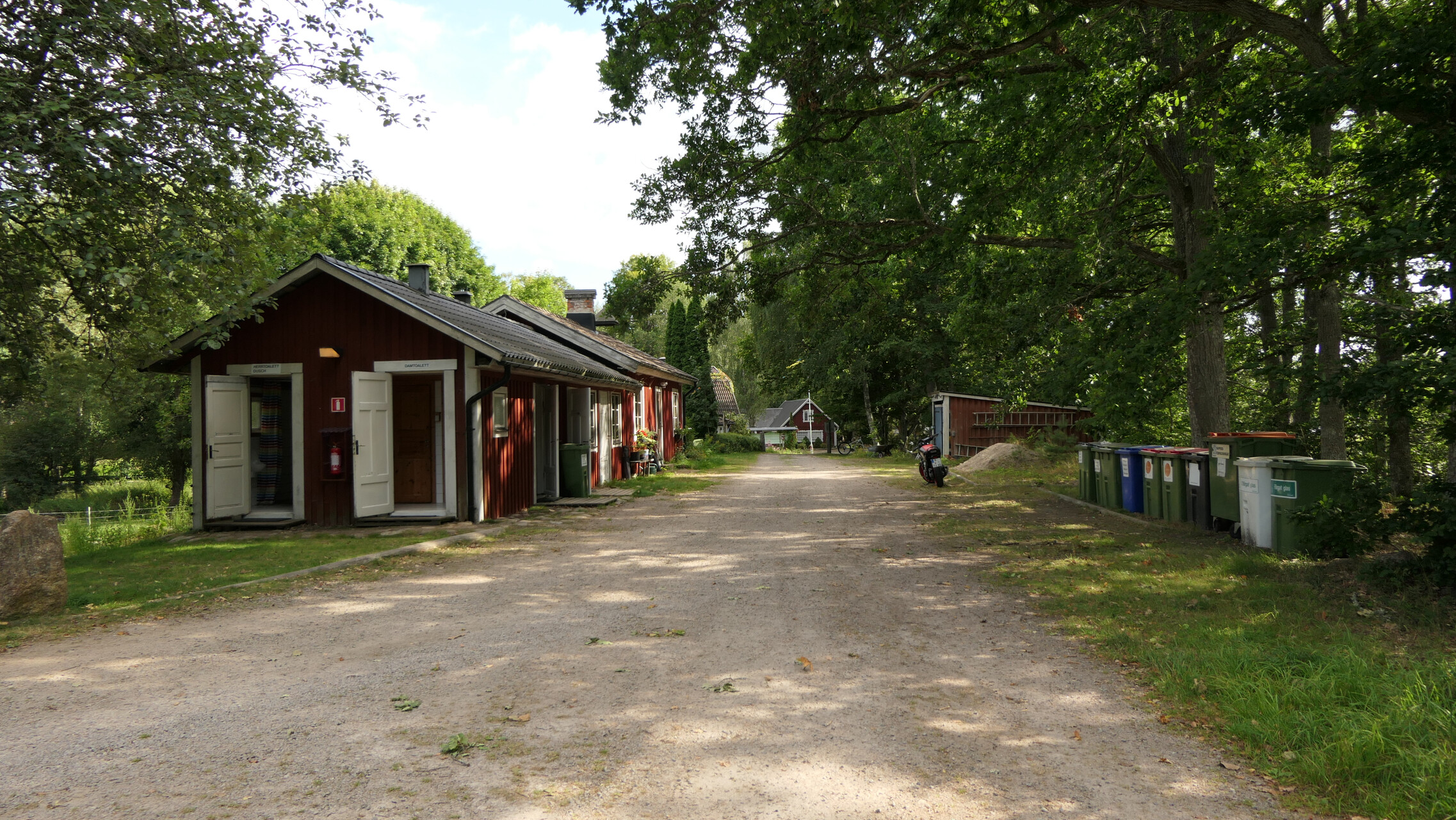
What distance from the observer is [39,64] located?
8.09 metres

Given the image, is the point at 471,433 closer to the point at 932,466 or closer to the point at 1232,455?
the point at 1232,455

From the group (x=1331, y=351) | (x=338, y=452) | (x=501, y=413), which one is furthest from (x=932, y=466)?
(x=338, y=452)

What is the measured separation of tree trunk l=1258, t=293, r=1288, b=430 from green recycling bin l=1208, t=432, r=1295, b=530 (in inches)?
217

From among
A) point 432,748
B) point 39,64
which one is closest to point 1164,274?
point 432,748

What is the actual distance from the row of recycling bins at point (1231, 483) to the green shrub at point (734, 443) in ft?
102

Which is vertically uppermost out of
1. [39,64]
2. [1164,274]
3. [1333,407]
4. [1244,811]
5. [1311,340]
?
[39,64]

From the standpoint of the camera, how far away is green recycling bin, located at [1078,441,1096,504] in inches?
542

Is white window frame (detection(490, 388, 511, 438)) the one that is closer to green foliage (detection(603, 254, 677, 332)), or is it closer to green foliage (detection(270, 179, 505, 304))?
green foliage (detection(603, 254, 677, 332))

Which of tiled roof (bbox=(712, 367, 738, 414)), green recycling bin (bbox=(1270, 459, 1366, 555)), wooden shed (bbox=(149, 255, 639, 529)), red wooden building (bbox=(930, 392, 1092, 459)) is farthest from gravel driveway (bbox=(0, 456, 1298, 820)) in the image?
tiled roof (bbox=(712, 367, 738, 414))

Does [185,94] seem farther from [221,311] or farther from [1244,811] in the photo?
[1244,811]

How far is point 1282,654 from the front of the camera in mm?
4754

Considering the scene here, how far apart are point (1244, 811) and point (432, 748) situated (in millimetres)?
3522

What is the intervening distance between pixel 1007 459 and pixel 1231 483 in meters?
13.8

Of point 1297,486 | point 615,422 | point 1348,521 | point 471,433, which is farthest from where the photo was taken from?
point 615,422
